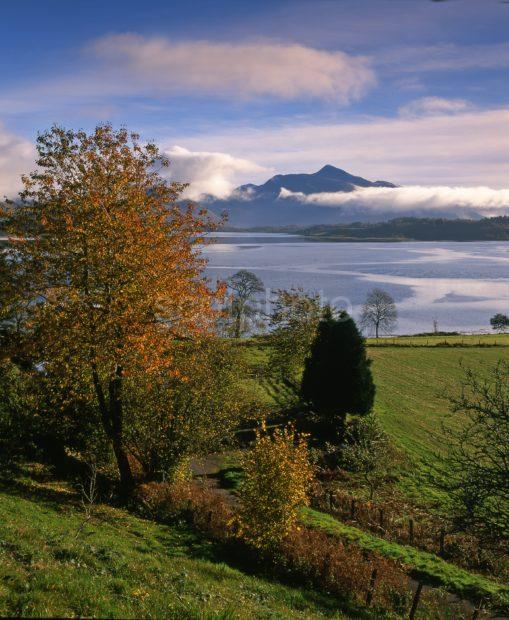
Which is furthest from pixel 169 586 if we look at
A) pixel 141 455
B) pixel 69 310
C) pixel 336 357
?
pixel 336 357

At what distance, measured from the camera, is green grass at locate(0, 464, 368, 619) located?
10.4 metres

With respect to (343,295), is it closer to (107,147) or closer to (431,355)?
(431,355)

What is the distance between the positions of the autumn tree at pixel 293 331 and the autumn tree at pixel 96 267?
1071 inches

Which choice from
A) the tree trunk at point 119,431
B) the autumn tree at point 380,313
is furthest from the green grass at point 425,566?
the autumn tree at point 380,313

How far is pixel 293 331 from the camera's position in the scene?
50000mm

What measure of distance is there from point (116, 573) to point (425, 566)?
49.5 feet

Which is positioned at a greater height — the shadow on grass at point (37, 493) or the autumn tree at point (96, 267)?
the autumn tree at point (96, 267)

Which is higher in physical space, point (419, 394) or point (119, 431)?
point (119, 431)

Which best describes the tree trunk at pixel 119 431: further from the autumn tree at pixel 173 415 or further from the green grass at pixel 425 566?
the green grass at pixel 425 566

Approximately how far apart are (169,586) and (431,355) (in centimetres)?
7072

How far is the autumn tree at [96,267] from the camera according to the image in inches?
813

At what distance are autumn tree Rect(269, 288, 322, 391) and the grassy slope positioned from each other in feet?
30.6

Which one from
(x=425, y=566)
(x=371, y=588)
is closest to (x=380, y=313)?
(x=425, y=566)

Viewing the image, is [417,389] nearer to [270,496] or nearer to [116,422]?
[270,496]
